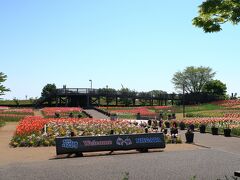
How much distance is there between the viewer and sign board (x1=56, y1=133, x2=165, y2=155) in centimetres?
2231

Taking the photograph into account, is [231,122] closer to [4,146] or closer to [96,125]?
[96,125]

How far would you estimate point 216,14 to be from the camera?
14891 mm

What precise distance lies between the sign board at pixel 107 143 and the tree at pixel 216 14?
10120 mm

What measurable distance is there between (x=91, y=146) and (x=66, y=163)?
11.0ft

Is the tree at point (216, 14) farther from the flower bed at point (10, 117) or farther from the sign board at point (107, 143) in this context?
the flower bed at point (10, 117)

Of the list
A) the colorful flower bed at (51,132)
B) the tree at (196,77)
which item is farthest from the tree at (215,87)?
the colorful flower bed at (51,132)

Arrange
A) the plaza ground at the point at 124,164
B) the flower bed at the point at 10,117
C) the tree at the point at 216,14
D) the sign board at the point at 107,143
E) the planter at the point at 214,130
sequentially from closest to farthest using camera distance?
the tree at the point at 216,14 → the plaza ground at the point at 124,164 → the sign board at the point at 107,143 → the planter at the point at 214,130 → the flower bed at the point at 10,117

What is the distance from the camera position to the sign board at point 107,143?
22312mm

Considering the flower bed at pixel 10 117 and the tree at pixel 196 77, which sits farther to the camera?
the tree at pixel 196 77

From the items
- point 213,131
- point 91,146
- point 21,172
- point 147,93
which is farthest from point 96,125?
point 147,93

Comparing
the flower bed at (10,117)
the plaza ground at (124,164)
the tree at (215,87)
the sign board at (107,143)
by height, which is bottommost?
the plaza ground at (124,164)

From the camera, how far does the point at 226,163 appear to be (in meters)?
19.4

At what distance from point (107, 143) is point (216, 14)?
431 inches

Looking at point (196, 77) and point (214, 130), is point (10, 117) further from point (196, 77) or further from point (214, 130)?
point (196, 77)
